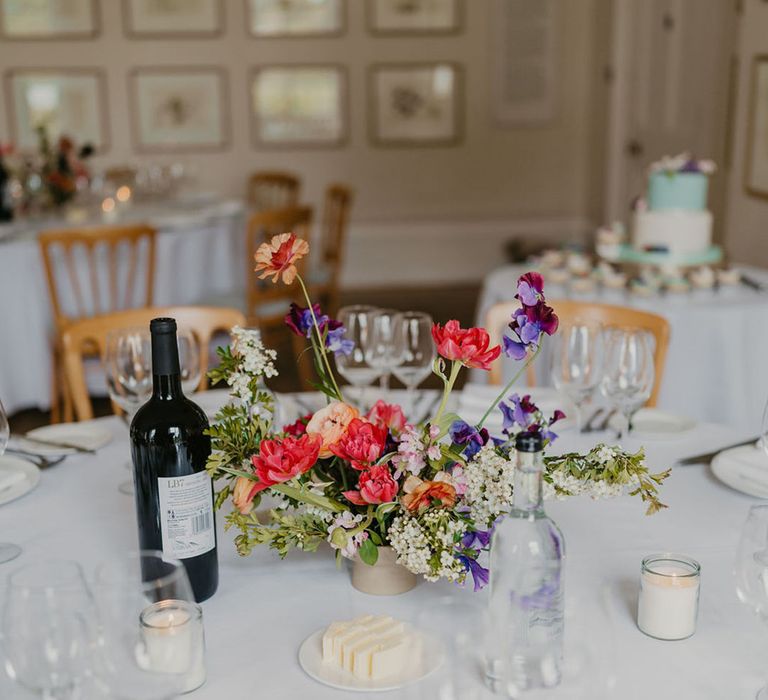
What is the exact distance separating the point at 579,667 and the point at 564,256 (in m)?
2.70

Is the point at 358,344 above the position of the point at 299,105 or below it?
below

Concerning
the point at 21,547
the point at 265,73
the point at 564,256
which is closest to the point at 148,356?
the point at 21,547

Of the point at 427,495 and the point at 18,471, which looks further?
the point at 18,471

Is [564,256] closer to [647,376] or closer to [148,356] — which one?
[647,376]

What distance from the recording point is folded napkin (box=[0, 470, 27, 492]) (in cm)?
149

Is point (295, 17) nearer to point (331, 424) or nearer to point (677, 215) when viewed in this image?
point (677, 215)

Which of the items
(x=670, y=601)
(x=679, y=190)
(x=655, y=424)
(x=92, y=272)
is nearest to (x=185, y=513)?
(x=670, y=601)

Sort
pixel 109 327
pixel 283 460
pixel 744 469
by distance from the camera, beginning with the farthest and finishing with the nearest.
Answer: pixel 109 327 < pixel 744 469 < pixel 283 460

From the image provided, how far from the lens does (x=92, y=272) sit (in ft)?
12.0

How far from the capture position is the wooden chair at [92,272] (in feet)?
11.6

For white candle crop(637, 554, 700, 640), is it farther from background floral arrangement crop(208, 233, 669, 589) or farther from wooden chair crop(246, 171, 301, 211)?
wooden chair crop(246, 171, 301, 211)

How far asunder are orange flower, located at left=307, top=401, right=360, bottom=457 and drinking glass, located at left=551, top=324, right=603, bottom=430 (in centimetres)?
60

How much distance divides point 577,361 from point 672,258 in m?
1.80

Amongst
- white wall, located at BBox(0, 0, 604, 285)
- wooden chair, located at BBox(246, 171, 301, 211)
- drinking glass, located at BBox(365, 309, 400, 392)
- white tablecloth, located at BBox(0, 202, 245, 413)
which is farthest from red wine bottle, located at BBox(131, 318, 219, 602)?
white wall, located at BBox(0, 0, 604, 285)
